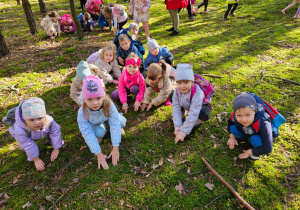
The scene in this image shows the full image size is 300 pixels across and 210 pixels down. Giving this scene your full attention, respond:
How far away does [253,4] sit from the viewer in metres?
12.7

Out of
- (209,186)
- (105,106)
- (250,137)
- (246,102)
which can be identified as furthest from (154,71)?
(209,186)

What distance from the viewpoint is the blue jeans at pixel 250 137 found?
2.94 metres

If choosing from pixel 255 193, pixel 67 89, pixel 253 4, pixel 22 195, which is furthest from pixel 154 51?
pixel 253 4

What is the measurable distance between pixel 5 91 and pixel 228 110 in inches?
271

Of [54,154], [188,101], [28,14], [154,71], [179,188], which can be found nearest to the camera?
[179,188]

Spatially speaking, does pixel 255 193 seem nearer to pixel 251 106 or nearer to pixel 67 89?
pixel 251 106

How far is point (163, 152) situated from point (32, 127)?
8.35ft

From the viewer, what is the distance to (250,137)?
9.98 feet

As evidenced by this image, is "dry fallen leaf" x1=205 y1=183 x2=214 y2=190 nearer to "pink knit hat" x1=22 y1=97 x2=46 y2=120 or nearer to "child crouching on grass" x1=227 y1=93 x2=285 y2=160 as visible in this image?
"child crouching on grass" x1=227 y1=93 x2=285 y2=160

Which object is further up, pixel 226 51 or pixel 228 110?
pixel 226 51

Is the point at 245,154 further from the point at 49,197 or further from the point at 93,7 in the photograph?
the point at 93,7

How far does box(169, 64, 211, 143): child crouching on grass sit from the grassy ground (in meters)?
0.41

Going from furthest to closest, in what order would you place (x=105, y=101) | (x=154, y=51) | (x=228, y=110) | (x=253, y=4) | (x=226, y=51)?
(x=253, y=4), (x=226, y=51), (x=154, y=51), (x=228, y=110), (x=105, y=101)

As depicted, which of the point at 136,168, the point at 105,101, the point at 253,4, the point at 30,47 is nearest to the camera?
the point at 105,101
